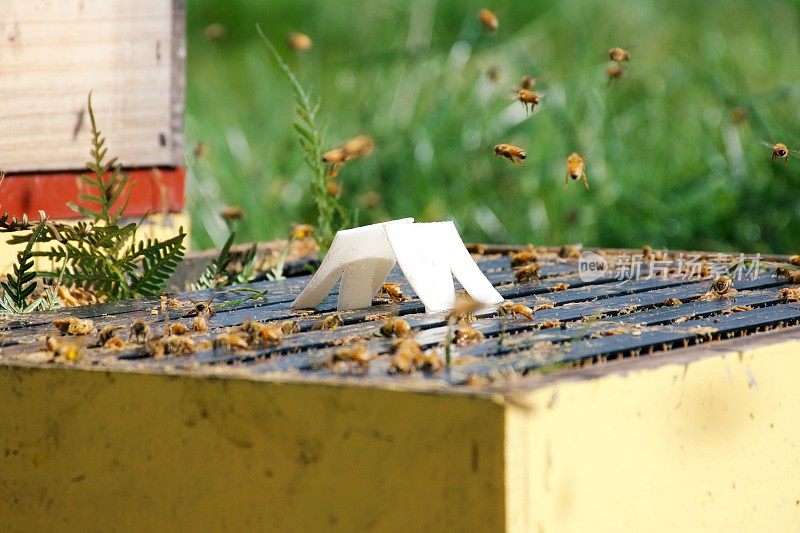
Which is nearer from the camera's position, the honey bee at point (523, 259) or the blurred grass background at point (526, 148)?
the honey bee at point (523, 259)

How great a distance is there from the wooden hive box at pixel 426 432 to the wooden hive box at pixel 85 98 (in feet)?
2.75

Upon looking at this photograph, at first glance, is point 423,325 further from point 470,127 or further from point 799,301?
point 470,127

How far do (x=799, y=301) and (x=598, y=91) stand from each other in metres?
2.87

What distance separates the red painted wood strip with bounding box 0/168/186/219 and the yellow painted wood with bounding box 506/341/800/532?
4.89 feet

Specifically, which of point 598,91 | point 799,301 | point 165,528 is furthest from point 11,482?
point 598,91

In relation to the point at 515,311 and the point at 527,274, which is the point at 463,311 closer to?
the point at 515,311

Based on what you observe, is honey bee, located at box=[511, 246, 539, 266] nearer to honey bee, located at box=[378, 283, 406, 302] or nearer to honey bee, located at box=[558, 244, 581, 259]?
honey bee, located at box=[558, 244, 581, 259]

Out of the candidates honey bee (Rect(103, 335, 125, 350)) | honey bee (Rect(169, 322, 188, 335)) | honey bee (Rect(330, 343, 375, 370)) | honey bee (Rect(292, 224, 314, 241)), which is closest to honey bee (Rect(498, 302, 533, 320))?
honey bee (Rect(330, 343, 375, 370))

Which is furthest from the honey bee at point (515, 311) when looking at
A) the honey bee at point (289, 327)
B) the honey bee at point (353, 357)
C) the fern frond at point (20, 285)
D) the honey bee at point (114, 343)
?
Answer: the fern frond at point (20, 285)

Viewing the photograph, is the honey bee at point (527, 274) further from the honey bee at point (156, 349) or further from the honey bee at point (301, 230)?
the honey bee at point (156, 349)

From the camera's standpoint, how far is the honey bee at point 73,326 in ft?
7.30

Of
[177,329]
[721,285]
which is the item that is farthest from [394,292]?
[721,285]

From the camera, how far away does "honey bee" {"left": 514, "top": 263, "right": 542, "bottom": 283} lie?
2879mm

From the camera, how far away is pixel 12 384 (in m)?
2.01
